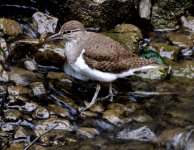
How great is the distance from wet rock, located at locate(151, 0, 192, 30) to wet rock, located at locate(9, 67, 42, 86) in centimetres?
325

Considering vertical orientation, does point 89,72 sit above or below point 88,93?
above

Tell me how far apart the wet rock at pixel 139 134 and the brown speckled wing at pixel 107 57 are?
961 millimetres

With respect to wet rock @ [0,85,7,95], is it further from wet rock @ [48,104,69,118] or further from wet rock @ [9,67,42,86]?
wet rock @ [48,104,69,118]

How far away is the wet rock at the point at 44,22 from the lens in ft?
30.4

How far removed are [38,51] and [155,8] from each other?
306 centimetres

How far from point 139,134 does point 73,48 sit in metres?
1.62

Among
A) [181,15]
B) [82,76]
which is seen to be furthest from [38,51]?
[181,15]

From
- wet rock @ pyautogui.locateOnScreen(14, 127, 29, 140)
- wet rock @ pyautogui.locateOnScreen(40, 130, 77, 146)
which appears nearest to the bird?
wet rock @ pyautogui.locateOnScreen(40, 130, 77, 146)

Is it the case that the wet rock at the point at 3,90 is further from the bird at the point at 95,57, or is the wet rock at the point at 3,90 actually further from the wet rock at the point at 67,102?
the bird at the point at 95,57

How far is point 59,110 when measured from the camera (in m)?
7.36

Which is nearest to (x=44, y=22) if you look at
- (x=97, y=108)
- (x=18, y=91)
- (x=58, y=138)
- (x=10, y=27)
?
(x=10, y=27)

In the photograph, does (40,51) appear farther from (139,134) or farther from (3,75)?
(139,134)

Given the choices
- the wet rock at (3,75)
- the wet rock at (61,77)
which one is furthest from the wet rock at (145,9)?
the wet rock at (3,75)

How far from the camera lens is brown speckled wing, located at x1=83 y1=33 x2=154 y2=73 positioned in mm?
7312
